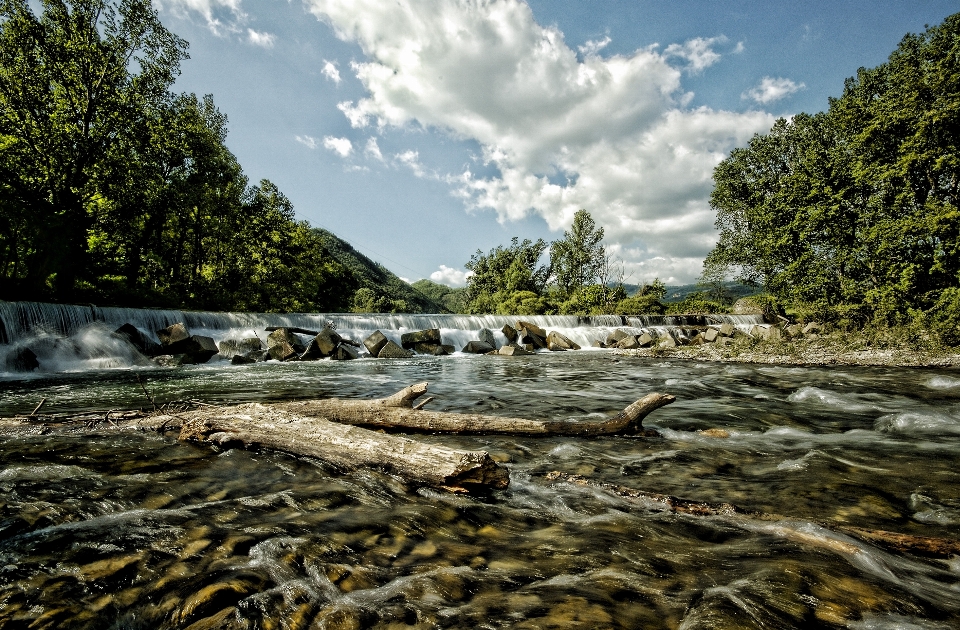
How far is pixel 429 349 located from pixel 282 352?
6977 mm

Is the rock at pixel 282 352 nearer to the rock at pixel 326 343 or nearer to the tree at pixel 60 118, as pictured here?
the rock at pixel 326 343

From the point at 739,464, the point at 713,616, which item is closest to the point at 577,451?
the point at 739,464

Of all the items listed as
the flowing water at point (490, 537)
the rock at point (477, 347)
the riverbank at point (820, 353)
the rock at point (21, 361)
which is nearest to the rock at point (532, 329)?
the rock at point (477, 347)

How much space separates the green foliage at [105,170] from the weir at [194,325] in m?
3.98

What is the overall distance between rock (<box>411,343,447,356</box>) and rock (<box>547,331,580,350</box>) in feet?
23.6

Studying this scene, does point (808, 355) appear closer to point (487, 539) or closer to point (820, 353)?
point (820, 353)

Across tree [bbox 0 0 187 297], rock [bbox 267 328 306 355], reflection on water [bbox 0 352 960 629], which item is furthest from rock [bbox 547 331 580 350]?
tree [bbox 0 0 187 297]

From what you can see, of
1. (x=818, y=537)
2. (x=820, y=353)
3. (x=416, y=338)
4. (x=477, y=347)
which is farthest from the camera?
(x=477, y=347)

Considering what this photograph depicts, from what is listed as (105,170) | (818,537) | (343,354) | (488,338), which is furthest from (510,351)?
(105,170)

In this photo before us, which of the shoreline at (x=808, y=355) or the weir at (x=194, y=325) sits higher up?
the weir at (x=194, y=325)

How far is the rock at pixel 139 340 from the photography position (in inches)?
561

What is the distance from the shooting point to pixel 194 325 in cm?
1827

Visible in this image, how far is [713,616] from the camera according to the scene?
65.5 inches

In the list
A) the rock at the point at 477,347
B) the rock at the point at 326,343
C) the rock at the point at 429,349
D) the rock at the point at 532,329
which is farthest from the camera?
the rock at the point at 532,329
